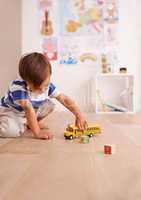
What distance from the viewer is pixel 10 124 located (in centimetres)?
118

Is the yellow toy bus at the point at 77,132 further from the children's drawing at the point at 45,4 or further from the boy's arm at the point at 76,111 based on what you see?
the children's drawing at the point at 45,4

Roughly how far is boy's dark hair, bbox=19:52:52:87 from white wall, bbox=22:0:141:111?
1486 mm

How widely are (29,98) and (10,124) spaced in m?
0.14

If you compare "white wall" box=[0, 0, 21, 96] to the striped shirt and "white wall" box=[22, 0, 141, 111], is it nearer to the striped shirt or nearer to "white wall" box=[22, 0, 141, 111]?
"white wall" box=[22, 0, 141, 111]

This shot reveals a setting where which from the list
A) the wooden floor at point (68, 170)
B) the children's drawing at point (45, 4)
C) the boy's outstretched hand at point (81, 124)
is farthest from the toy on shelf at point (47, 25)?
the wooden floor at point (68, 170)

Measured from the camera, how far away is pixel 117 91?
8.43 ft

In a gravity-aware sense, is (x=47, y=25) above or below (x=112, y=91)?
above

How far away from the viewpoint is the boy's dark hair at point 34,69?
1055 millimetres

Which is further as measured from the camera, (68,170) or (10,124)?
(10,124)

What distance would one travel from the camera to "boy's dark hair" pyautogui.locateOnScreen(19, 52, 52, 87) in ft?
3.46

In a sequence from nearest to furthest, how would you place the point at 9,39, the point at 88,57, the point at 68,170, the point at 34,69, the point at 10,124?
the point at 68,170, the point at 34,69, the point at 10,124, the point at 9,39, the point at 88,57

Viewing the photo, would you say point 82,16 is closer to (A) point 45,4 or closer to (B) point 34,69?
(A) point 45,4

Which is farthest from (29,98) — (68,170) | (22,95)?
(68,170)

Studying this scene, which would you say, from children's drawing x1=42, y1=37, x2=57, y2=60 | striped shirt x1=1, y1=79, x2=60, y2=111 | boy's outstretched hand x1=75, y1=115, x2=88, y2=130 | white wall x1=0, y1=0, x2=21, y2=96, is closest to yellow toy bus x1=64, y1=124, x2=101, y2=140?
boy's outstretched hand x1=75, y1=115, x2=88, y2=130
